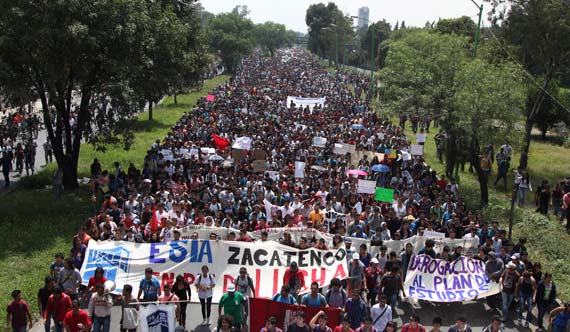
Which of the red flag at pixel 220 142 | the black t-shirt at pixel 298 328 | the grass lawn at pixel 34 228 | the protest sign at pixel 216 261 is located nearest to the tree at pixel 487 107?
the red flag at pixel 220 142

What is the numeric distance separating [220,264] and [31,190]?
12.2 metres

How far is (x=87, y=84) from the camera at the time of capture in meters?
20.3

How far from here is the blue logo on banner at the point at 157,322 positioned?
992 cm

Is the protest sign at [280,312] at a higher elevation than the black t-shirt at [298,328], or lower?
lower

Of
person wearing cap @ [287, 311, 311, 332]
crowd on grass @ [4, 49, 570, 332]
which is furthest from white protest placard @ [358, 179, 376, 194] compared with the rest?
person wearing cap @ [287, 311, 311, 332]

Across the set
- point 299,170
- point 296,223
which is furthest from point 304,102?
point 296,223

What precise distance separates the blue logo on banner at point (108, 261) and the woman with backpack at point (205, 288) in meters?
1.79

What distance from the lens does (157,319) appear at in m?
9.93

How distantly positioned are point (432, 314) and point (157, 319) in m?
5.52

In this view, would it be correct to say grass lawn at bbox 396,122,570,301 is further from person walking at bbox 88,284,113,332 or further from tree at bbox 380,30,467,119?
person walking at bbox 88,284,113,332

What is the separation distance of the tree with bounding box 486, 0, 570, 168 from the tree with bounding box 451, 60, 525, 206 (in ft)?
9.77

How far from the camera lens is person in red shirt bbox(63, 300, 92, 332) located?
373 inches

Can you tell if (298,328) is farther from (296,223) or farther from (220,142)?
(220,142)

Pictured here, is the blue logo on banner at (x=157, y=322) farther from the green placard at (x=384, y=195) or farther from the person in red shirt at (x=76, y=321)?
the green placard at (x=384, y=195)
